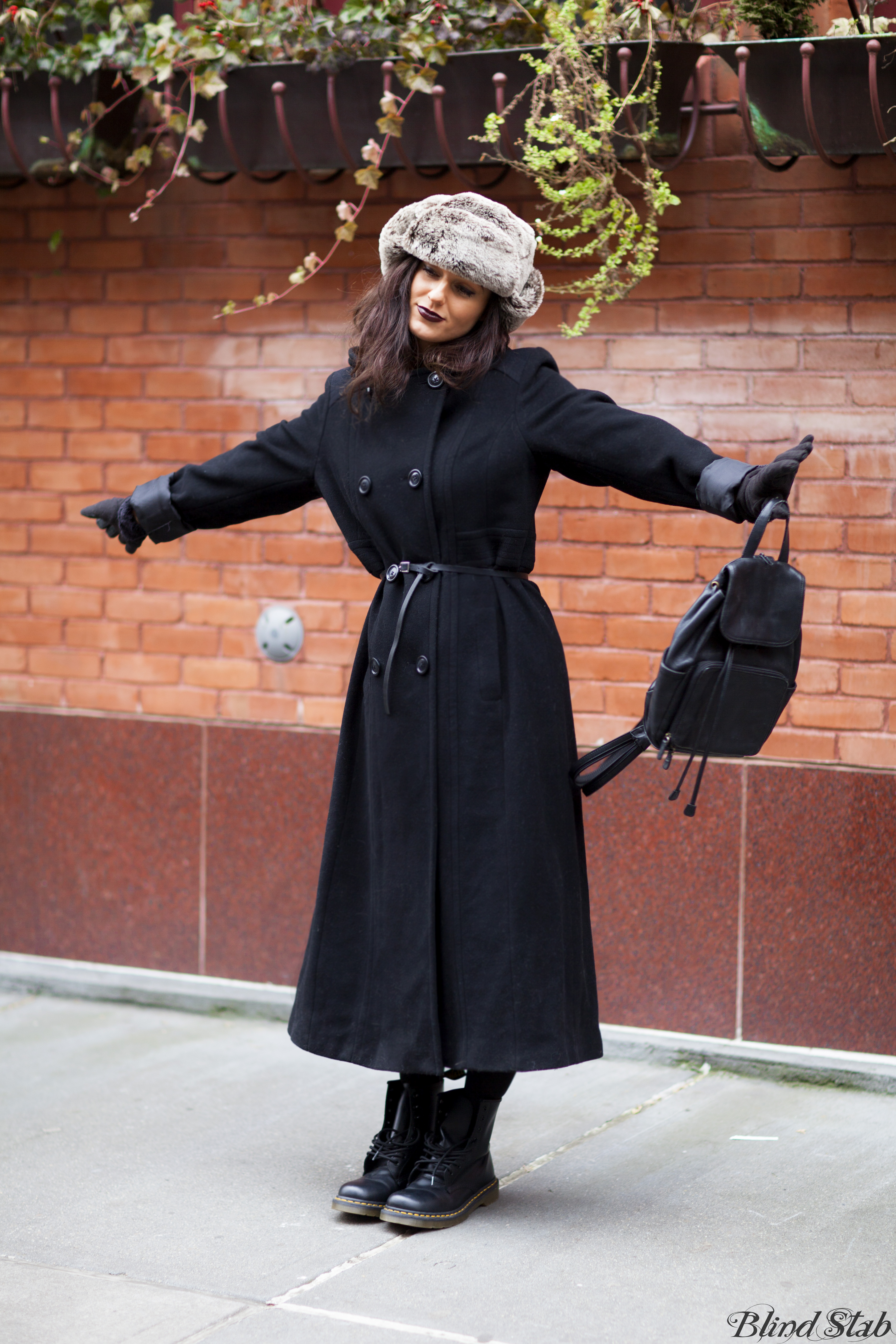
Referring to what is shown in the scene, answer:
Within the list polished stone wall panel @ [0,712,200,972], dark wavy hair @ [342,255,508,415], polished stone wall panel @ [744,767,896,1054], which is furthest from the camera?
polished stone wall panel @ [0,712,200,972]

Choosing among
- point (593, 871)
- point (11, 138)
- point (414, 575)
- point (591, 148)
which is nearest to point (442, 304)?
point (414, 575)

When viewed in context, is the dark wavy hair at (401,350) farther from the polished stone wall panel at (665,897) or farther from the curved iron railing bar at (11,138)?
the curved iron railing bar at (11,138)

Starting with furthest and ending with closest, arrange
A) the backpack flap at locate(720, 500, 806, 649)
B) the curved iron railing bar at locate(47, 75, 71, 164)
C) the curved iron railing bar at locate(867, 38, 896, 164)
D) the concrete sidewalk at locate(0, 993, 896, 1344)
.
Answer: the curved iron railing bar at locate(47, 75, 71, 164) < the curved iron railing bar at locate(867, 38, 896, 164) < the backpack flap at locate(720, 500, 806, 649) < the concrete sidewalk at locate(0, 993, 896, 1344)

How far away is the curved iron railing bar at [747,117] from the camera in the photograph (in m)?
3.68

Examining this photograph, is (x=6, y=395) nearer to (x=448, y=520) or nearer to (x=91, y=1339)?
(x=448, y=520)

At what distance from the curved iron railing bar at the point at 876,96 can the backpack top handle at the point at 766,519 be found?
1244 millimetres

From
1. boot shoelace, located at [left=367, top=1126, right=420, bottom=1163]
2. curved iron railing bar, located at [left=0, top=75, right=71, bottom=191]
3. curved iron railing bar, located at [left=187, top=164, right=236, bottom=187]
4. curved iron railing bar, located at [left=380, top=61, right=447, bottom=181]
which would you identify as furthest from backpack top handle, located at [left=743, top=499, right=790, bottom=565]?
curved iron railing bar, located at [left=0, top=75, right=71, bottom=191]

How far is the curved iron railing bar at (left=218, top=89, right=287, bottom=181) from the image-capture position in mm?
4164

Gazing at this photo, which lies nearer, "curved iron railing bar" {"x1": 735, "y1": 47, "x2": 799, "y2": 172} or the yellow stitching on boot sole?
the yellow stitching on boot sole

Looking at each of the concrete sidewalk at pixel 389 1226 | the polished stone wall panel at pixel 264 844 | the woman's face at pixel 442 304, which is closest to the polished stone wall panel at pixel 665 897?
the concrete sidewalk at pixel 389 1226

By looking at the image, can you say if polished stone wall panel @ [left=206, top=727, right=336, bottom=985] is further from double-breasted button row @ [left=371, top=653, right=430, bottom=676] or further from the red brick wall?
double-breasted button row @ [left=371, top=653, right=430, bottom=676]

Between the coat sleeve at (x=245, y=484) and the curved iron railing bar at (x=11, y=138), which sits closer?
the coat sleeve at (x=245, y=484)

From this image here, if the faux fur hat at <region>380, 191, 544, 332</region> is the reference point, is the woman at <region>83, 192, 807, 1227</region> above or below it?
below

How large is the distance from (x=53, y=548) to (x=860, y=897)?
105 inches
